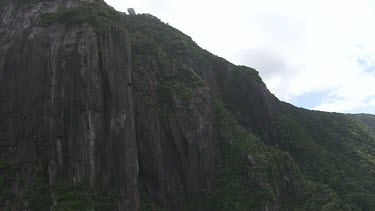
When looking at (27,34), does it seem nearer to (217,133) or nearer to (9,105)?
(9,105)

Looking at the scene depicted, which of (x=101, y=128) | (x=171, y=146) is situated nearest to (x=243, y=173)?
(x=171, y=146)

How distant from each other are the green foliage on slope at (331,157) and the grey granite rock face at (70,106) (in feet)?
123

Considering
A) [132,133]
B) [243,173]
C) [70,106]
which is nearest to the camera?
[70,106]

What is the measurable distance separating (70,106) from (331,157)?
6822 centimetres

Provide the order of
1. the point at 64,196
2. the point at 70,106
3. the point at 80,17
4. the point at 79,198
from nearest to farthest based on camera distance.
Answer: the point at 64,196 → the point at 79,198 → the point at 70,106 → the point at 80,17

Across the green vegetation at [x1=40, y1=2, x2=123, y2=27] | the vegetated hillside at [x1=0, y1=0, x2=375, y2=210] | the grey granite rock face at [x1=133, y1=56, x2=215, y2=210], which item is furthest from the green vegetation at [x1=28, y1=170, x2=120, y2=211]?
the green vegetation at [x1=40, y1=2, x2=123, y2=27]

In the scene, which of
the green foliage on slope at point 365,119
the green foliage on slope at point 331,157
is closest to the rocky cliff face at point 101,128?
the green foliage on slope at point 331,157

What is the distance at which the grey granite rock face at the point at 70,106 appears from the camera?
5075 centimetres

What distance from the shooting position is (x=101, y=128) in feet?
173

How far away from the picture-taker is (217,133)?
3120 inches

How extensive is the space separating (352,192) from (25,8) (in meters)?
68.8

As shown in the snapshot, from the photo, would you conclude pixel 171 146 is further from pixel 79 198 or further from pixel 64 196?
pixel 64 196

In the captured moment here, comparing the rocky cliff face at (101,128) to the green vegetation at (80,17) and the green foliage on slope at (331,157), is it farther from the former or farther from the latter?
the green foliage on slope at (331,157)

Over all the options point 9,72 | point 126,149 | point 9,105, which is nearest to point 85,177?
point 126,149
